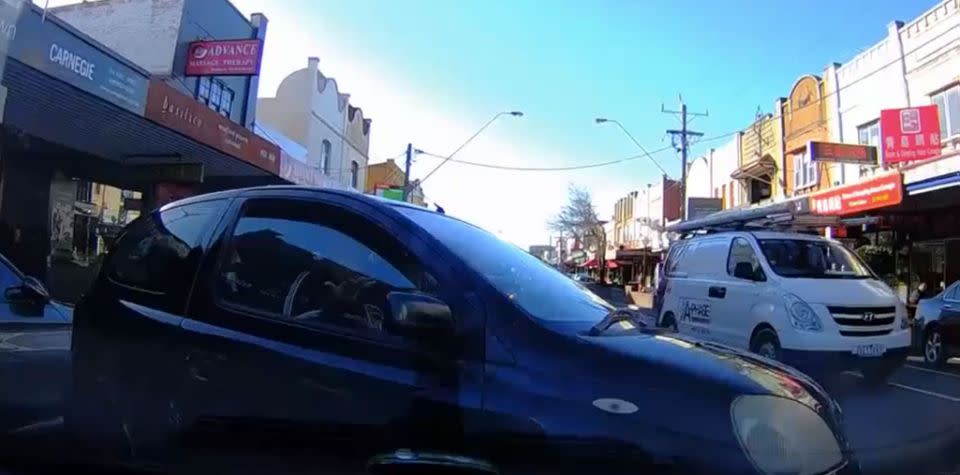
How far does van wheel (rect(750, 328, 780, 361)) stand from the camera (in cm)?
760

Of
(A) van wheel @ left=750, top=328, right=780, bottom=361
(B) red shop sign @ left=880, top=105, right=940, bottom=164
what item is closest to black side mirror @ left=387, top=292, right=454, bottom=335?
(A) van wheel @ left=750, top=328, right=780, bottom=361

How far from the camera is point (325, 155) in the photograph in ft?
105

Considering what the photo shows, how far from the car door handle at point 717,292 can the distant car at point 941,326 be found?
458 cm

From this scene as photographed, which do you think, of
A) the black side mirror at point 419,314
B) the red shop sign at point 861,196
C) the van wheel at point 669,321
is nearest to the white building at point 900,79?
the red shop sign at point 861,196

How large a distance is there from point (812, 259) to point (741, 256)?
809 mm

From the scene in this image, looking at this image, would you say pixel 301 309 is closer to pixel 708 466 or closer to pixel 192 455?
pixel 192 455

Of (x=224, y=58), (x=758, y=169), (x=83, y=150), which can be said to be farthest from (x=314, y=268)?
(x=758, y=169)

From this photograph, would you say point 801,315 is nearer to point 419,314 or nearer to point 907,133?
point 419,314

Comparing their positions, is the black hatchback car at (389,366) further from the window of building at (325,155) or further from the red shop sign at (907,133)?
the window of building at (325,155)

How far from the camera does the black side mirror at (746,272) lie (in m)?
8.20

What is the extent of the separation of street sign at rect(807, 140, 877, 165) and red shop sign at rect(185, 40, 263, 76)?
1531 cm

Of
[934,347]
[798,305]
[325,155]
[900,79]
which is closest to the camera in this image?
[798,305]

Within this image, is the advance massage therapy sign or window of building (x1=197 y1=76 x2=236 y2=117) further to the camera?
window of building (x1=197 y1=76 x2=236 y2=117)

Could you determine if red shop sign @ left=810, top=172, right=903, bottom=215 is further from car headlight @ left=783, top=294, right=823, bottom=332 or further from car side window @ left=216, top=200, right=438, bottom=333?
car side window @ left=216, top=200, right=438, bottom=333
